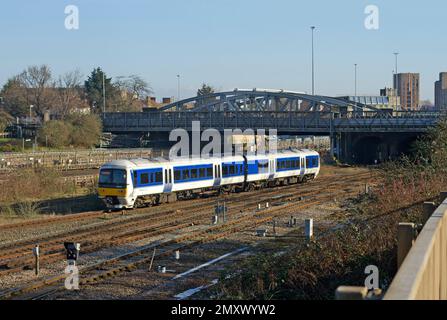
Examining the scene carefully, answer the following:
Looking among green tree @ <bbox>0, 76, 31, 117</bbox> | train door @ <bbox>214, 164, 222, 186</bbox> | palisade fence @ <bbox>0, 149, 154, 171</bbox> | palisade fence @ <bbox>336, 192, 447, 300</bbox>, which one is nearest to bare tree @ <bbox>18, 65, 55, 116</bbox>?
green tree @ <bbox>0, 76, 31, 117</bbox>

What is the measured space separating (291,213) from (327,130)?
3737 centimetres

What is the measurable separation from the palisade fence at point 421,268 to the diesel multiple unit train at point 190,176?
17.3 m

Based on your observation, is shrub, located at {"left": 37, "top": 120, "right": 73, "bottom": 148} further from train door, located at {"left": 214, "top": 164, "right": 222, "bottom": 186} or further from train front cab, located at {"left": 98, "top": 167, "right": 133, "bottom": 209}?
train front cab, located at {"left": 98, "top": 167, "right": 133, "bottom": 209}

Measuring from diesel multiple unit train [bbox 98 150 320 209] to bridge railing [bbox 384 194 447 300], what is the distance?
17.8 meters

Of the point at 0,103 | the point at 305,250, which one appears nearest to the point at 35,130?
the point at 0,103

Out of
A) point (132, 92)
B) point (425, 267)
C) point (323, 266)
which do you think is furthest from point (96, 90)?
point (425, 267)

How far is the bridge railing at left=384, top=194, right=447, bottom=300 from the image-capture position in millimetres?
6618

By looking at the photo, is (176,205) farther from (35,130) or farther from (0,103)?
(0,103)

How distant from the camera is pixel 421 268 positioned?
7324 mm

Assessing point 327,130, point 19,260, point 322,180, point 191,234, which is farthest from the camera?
point 327,130

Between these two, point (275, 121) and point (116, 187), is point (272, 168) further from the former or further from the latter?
point (275, 121)

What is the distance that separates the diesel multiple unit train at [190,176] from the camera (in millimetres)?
28297

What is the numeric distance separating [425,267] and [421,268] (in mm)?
391

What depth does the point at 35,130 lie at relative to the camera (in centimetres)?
6900
